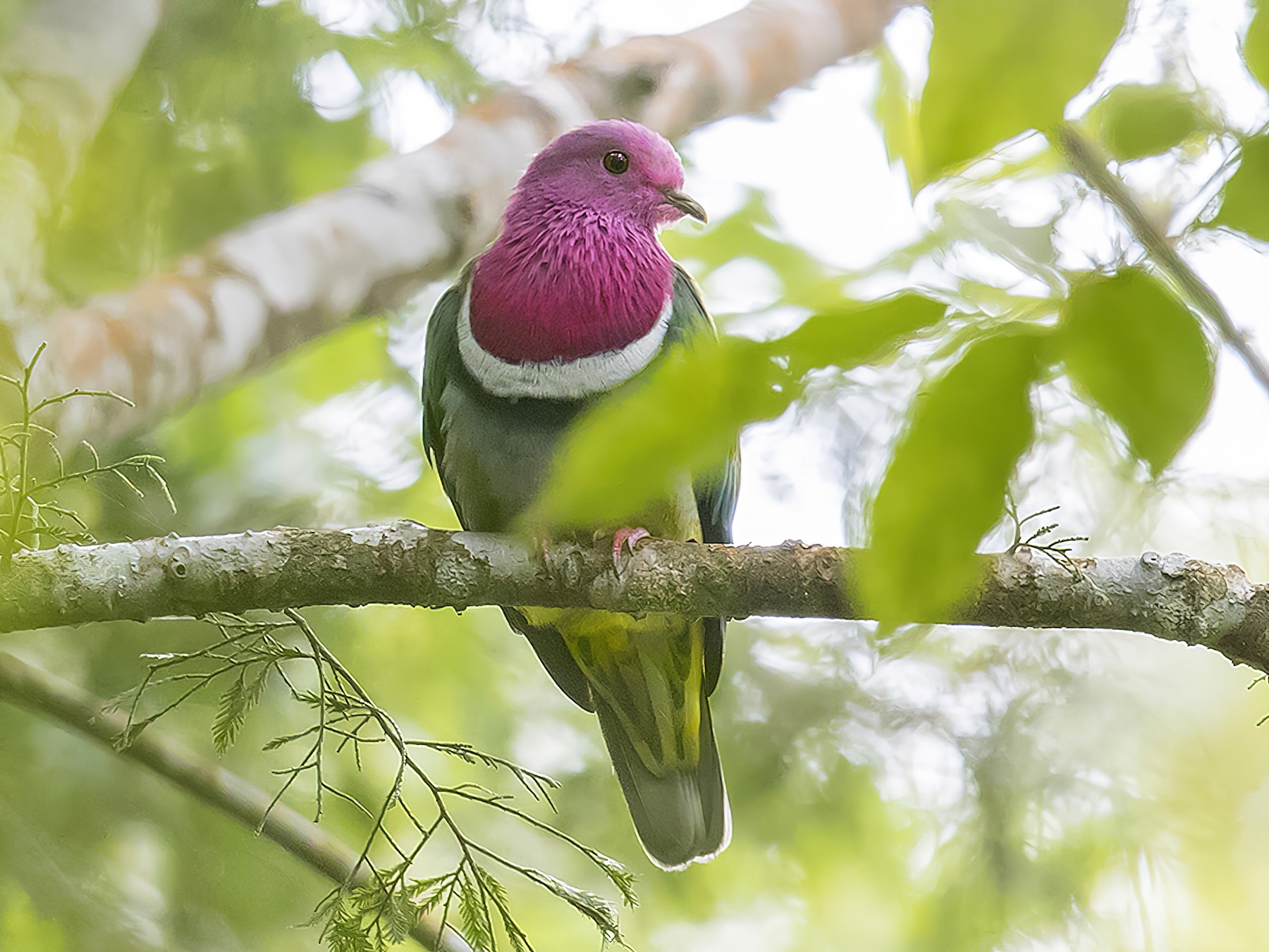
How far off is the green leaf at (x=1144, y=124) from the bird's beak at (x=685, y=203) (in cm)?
204

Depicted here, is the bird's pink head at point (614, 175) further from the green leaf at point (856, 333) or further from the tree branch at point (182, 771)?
the green leaf at point (856, 333)

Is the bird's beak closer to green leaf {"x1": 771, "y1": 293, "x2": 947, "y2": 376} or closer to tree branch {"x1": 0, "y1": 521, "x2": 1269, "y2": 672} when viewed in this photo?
tree branch {"x1": 0, "y1": 521, "x2": 1269, "y2": 672}

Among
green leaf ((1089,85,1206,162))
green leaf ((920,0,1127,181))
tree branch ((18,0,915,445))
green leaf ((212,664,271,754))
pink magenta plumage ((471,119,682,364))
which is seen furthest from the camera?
tree branch ((18,0,915,445))

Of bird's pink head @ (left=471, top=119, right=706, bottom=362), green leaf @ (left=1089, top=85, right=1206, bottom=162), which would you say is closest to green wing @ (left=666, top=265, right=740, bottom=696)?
bird's pink head @ (left=471, top=119, right=706, bottom=362)

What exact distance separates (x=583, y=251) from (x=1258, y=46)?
6.71ft

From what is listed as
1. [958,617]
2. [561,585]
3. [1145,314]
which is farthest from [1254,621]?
[1145,314]

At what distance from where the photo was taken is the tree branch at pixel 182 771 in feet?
Result: 7.21

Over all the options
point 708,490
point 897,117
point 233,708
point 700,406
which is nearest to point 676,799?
point 708,490

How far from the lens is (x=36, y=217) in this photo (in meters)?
2.52

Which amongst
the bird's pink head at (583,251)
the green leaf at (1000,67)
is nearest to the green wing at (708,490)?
the bird's pink head at (583,251)

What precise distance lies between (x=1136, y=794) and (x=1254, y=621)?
2632 millimetres

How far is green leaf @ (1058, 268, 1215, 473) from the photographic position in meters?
0.58

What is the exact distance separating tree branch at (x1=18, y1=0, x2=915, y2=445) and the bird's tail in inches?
45.8

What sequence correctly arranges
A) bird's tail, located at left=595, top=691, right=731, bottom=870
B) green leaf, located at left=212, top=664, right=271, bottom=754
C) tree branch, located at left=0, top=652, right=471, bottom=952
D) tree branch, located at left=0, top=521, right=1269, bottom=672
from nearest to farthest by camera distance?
tree branch, located at left=0, top=521, right=1269, bottom=672 → green leaf, located at left=212, top=664, right=271, bottom=754 → tree branch, located at left=0, top=652, right=471, bottom=952 → bird's tail, located at left=595, top=691, right=731, bottom=870
